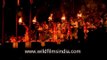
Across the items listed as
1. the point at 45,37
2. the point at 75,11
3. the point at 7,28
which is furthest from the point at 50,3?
the point at 45,37

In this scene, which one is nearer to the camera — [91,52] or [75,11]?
[91,52]

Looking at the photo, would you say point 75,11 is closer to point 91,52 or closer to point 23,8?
point 23,8

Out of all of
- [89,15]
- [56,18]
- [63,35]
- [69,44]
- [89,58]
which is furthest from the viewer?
[56,18]

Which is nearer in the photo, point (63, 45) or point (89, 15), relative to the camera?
point (63, 45)

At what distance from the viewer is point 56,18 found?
6.08m

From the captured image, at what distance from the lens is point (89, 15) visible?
5.59 metres

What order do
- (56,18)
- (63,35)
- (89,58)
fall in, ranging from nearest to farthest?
(89,58)
(63,35)
(56,18)

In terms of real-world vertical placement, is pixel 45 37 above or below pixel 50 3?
below

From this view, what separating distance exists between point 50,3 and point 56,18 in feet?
1.93

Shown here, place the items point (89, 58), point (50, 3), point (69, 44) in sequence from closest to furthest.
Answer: point (89, 58), point (69, 44), point (50, 3)

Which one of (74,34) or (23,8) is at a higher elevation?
(23,8)

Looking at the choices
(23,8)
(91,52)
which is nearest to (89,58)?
(91,52)

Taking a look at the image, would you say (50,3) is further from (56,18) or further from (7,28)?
(7,28)

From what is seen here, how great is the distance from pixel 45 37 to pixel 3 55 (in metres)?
1.67
